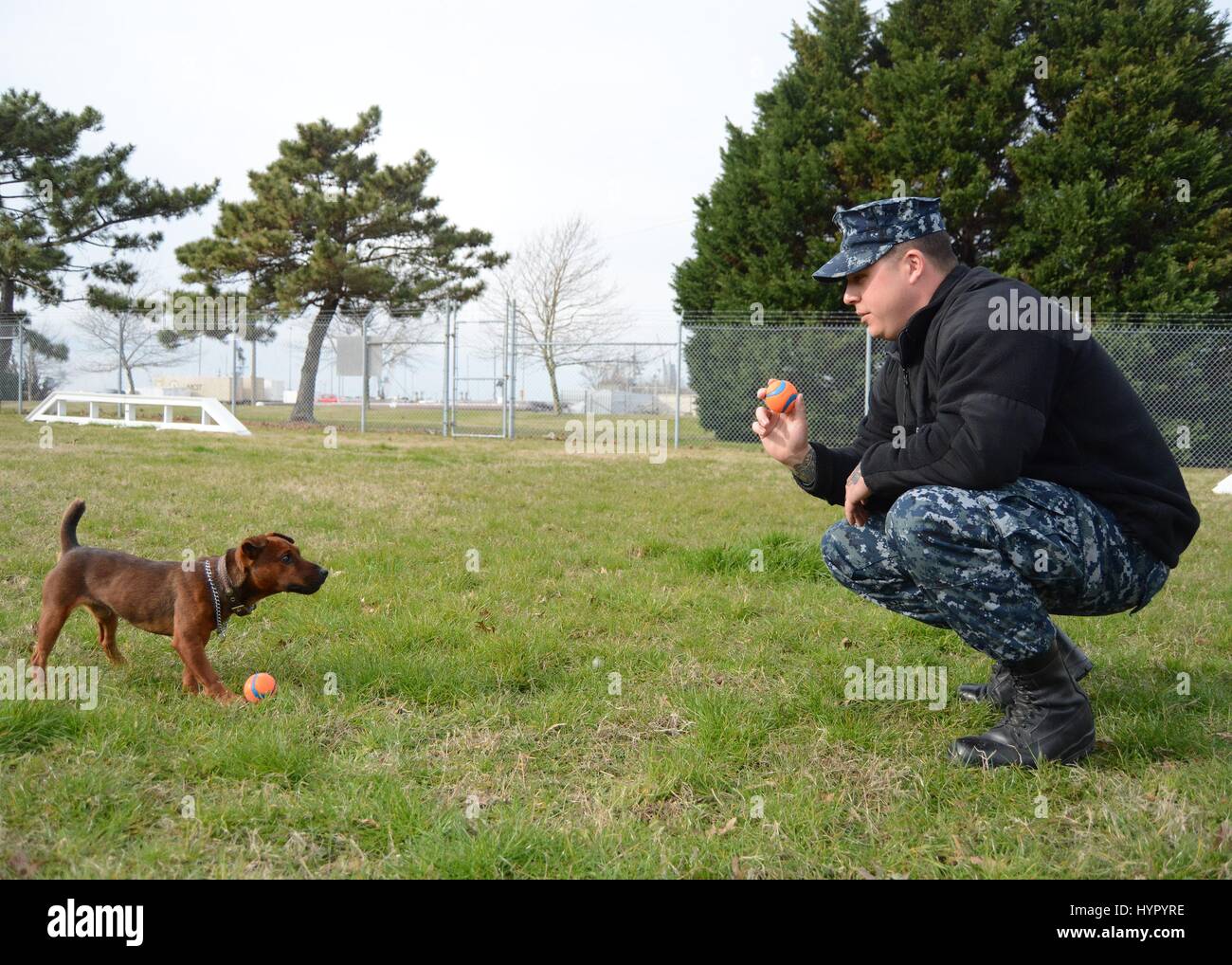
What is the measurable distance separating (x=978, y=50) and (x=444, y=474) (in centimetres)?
1397

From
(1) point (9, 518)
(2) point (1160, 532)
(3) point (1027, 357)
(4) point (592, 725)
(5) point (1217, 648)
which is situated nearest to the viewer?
(3) point (1027, 357)

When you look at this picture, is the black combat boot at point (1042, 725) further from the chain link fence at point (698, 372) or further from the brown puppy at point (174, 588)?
the chain link fence at point (698, 372)

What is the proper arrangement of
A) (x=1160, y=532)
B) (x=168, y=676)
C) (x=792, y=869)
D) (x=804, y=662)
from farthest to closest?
(x=804, y=662) → (x=168, y=676) → (x=1160, y=532) → (x=792, y=869)

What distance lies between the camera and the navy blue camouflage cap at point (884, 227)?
107 inches

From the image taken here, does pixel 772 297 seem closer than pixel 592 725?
No

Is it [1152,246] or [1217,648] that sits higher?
[1152,246]

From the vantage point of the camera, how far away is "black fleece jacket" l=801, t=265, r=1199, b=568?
93.3 inches

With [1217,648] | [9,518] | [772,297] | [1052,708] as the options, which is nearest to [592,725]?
[1052,708]

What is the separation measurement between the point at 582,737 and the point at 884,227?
6.36ft

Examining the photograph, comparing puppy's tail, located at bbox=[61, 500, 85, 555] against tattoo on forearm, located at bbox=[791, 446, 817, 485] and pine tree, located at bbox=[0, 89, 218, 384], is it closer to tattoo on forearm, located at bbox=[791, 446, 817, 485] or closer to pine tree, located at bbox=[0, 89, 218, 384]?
tattoo on forearm, located at bbox=[791, 446, 817, 485]

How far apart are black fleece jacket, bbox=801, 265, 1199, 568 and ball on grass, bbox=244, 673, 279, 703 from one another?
2232 mm

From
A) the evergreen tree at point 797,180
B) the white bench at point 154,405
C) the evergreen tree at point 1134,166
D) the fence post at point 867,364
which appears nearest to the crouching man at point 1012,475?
the fence post at point 867,364
